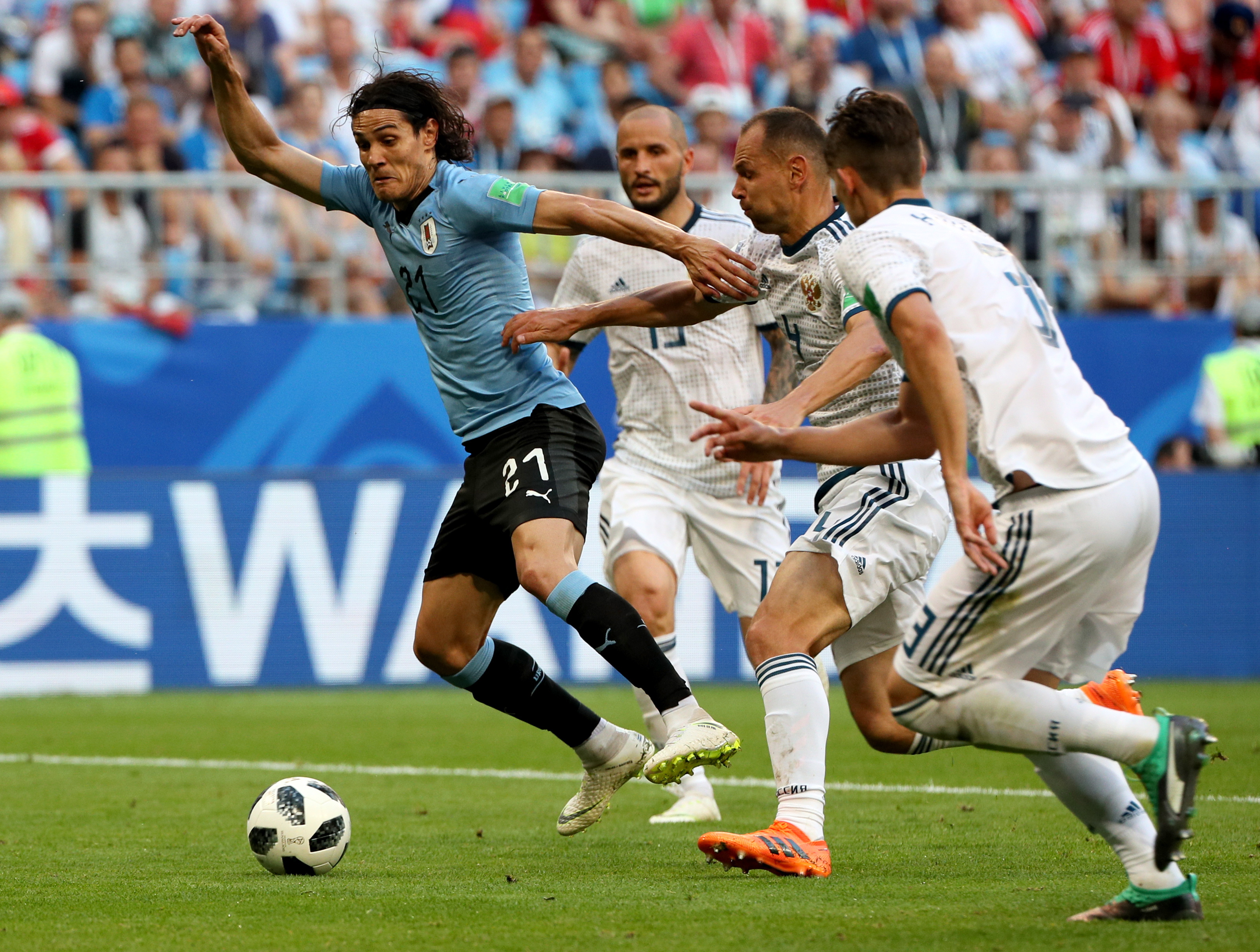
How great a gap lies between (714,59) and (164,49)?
513 centimetres

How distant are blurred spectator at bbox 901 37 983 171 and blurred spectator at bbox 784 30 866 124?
77 centimetres

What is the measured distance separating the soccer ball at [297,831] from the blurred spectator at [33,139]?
31.9 feet

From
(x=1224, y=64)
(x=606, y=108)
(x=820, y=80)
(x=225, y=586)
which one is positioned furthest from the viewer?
(x=1224, y=64)

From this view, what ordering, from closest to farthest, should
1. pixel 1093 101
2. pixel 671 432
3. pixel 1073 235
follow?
pixel 671 432
pixel 1073 235
pixel 1093 101

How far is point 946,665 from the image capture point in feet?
14.8

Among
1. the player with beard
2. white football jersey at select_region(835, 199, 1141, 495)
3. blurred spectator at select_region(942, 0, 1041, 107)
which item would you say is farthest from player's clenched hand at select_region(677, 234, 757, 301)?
blurred spectator at select_region(942, 0, 1041, 107)

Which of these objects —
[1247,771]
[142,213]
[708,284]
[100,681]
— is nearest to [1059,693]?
[708,284]

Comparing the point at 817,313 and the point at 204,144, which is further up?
the point at 204,144

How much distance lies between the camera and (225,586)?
1212 centimetres

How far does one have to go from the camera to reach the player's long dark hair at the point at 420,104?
6.04 m

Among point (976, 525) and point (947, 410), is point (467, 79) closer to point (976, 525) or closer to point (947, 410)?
point (947, 410)

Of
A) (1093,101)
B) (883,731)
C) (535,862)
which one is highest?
(1093,101)

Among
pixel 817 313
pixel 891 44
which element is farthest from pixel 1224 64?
pixel 817 313

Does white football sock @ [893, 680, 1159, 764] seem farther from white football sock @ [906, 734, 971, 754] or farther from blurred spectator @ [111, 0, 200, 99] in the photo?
blurred spectator @ [111, 0, 200, 99]
